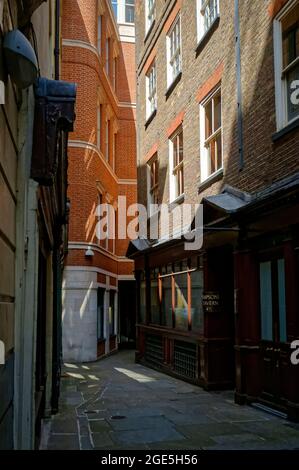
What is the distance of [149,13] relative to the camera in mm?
18938

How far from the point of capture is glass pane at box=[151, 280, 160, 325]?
53.2 ft

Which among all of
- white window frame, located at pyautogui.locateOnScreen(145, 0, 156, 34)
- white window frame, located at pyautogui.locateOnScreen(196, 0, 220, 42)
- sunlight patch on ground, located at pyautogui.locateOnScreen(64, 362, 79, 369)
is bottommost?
sunlight patch on ground, located at pyautogui.locateOnScreen(64, 362, 79, 369)

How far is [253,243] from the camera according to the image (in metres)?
9.56

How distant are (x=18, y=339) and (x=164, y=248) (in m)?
11.2

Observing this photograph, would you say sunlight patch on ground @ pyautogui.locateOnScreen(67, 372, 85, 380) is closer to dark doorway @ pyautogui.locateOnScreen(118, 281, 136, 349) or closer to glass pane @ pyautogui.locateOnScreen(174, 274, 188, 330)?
glass pane @ pyautogui.locateOnScreen(174, 274, 188, 330)

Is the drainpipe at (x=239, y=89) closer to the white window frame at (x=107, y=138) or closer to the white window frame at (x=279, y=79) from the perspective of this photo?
the white window frame at (x=279, y=79)

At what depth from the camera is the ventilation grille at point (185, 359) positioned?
12.4 m

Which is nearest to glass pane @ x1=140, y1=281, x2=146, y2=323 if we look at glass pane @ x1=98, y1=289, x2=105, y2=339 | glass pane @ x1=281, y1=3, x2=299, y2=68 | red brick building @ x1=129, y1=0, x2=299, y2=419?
red brick building @ x1=129, y1=0, x2=299, y2=419

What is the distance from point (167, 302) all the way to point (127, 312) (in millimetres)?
12055

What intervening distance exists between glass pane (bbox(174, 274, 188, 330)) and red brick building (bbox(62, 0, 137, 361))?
5886mm

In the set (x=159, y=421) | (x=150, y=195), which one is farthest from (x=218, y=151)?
(x=159, y=421)

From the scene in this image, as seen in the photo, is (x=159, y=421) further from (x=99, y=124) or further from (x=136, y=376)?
(x=99, y=124)

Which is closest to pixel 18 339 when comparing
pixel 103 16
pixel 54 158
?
pixel 54 158

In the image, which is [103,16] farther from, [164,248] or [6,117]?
[6,117]
